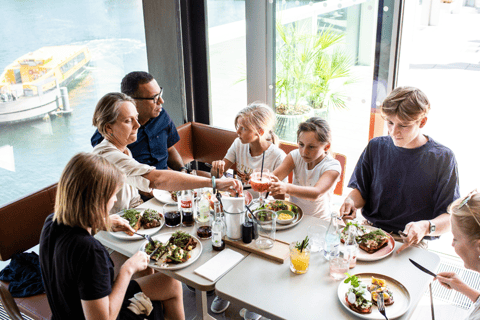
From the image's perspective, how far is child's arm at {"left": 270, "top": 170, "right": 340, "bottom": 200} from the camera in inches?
85.3

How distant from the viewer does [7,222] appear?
→ 2170 millimetres

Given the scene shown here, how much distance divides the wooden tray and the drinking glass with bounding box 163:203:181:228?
1.00 feet

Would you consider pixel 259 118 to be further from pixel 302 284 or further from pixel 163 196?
pixel 302 284

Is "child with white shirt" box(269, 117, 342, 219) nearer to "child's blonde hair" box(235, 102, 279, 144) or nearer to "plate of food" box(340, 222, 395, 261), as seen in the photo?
"child's blonde hair" box(235, 102, 279, 144)

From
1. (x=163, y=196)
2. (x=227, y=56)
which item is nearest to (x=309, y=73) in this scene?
(x=227, y=56)

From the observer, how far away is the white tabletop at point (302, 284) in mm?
1482

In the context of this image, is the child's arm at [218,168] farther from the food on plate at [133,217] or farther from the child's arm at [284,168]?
the food on plate at [133,217]

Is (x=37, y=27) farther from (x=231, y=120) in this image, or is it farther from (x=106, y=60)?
(x=231, y=120)

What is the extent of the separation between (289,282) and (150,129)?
5.38ft

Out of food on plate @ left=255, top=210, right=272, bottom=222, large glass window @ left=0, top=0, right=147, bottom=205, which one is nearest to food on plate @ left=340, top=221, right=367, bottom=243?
food on plate @ left=255, top=210, right=272, bottom=222

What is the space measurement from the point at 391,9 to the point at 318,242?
1841 mm

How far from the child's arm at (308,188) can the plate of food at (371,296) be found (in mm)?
663

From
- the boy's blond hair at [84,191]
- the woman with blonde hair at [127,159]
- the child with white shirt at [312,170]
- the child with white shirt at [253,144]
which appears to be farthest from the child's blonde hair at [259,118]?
the boy's blond hair at [84,191]

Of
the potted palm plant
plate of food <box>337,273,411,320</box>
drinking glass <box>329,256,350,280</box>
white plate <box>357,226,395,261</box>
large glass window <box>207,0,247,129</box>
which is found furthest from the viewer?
large glass window <box>207,0,247,129</box>
